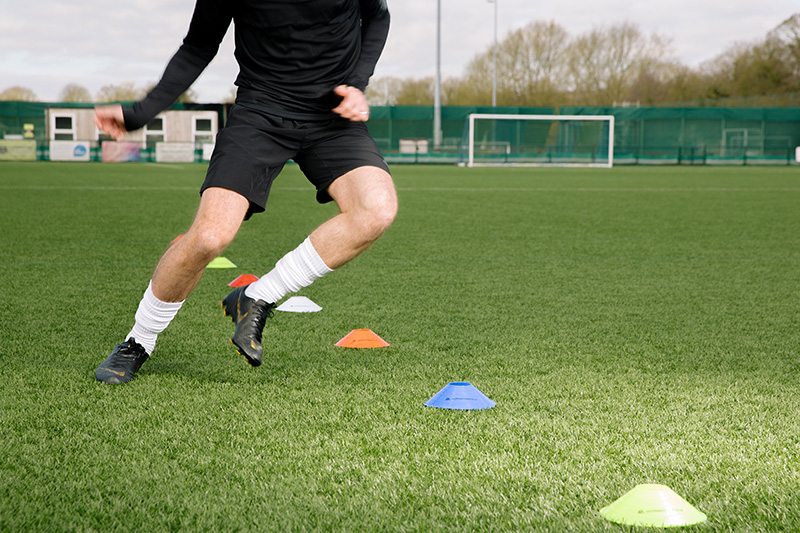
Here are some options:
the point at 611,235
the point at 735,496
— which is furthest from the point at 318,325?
the point at 611,235

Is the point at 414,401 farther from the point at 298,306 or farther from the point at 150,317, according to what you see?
the point at 298,306

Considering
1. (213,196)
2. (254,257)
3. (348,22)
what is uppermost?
(348,22)

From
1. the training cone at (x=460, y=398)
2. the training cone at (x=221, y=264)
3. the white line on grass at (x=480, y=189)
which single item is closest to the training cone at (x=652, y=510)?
the training cone at (x=460, y=398)

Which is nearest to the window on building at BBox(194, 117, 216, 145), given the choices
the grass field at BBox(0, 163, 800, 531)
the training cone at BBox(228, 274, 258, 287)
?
the grass field at BBox(0, 163, 800, 531)

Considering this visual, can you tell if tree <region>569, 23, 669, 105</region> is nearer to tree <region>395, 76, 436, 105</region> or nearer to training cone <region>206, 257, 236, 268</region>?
tree <region>395, 76, 436, 105</region>

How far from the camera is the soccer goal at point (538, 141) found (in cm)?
3684

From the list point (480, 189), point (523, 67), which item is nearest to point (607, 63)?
point (523, 67)

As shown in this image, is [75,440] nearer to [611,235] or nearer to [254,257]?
[254,257]

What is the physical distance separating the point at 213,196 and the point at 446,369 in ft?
3.61

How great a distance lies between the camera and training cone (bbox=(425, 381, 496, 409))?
281 centimetres

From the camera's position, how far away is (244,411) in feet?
9.20

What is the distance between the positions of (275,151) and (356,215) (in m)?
0.40

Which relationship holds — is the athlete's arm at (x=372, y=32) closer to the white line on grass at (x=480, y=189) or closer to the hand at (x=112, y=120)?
the hand at (x=112, y=120)

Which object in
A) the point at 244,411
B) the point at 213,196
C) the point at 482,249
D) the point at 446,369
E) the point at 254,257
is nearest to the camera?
the point at 244,411
